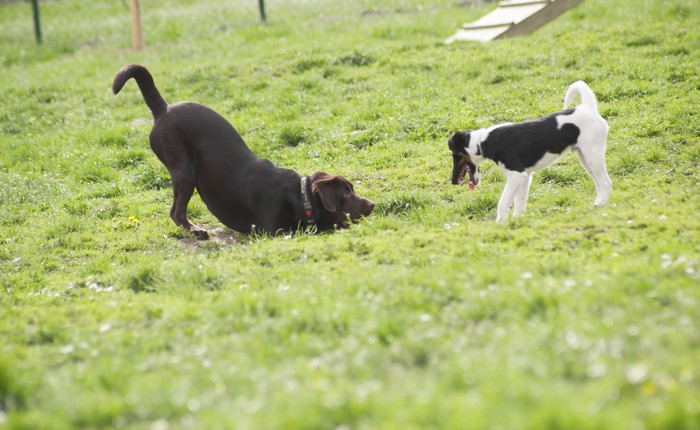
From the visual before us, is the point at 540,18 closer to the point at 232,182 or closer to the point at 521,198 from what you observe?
the point at 521,198

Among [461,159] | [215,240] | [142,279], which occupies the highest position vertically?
[461,159]

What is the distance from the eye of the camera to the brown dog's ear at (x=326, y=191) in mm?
7664

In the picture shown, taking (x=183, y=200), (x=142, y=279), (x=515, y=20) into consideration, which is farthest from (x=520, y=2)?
(x=142, y=279)

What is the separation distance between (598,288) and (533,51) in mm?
8851

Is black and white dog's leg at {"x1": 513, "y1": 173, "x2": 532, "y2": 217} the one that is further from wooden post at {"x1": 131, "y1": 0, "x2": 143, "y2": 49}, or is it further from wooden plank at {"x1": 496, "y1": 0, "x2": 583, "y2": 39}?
wooden post at {"x1": 131, "y1": 0, "x2": 143, "y2": 49}

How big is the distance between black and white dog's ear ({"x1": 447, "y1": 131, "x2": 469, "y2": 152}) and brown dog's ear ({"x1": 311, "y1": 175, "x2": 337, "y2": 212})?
4.25 feet

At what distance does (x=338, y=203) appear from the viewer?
309 inches

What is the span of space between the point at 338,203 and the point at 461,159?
1.33m

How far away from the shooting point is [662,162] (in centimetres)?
820

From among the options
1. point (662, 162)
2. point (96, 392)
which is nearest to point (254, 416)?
point (96, 392)

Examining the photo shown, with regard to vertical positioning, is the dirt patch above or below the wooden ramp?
below

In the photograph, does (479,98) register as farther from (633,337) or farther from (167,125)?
(633,337)

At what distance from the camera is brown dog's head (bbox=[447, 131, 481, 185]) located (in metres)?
7.36

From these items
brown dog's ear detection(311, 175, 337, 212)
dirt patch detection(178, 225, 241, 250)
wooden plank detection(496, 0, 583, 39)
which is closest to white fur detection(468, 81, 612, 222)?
brown dog's ear detection(311, 175, 337, 212)
